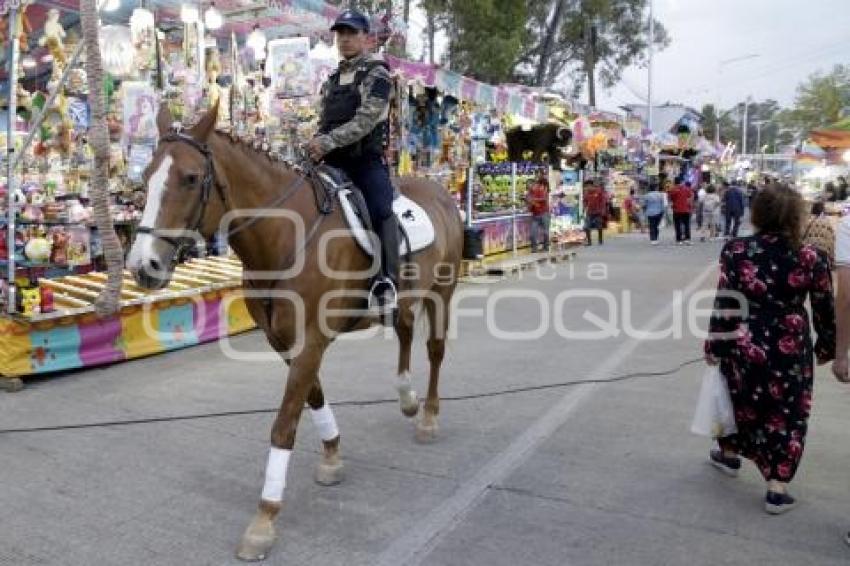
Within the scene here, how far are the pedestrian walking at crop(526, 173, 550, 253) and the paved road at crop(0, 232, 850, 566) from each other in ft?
29.8

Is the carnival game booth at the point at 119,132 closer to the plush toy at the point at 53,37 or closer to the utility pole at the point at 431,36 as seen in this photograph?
the plush toy at the point at 53,37

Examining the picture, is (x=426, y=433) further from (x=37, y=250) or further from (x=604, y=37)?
(x=604, y=37)

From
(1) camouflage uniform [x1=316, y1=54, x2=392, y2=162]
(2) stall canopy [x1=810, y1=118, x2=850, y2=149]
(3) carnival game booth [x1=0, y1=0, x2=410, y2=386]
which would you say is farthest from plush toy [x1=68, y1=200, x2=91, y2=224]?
(2) stall canopy [x1=810, y1=118, x2=850, y2=149]

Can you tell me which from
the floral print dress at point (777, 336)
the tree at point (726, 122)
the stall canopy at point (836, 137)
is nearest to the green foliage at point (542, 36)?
the stall canopy at point (836, 137)

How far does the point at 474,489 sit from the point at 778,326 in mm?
1762

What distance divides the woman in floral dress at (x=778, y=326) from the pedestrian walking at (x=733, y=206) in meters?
16.8

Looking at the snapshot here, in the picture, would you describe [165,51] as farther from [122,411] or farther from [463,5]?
[463,5]

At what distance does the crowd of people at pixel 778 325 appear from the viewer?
3.57 m

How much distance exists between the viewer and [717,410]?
152 inches

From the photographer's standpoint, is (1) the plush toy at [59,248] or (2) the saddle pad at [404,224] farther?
(1) the plush toy at [59,248]

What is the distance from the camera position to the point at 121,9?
744 centimetres

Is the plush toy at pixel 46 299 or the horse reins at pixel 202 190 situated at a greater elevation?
the horse reins at pixel 202 190

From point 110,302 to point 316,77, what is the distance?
3878mm

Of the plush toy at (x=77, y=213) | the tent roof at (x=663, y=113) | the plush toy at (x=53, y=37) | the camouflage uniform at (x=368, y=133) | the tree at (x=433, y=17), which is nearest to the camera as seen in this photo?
the camouflage uniform at (x=368, y=133)
